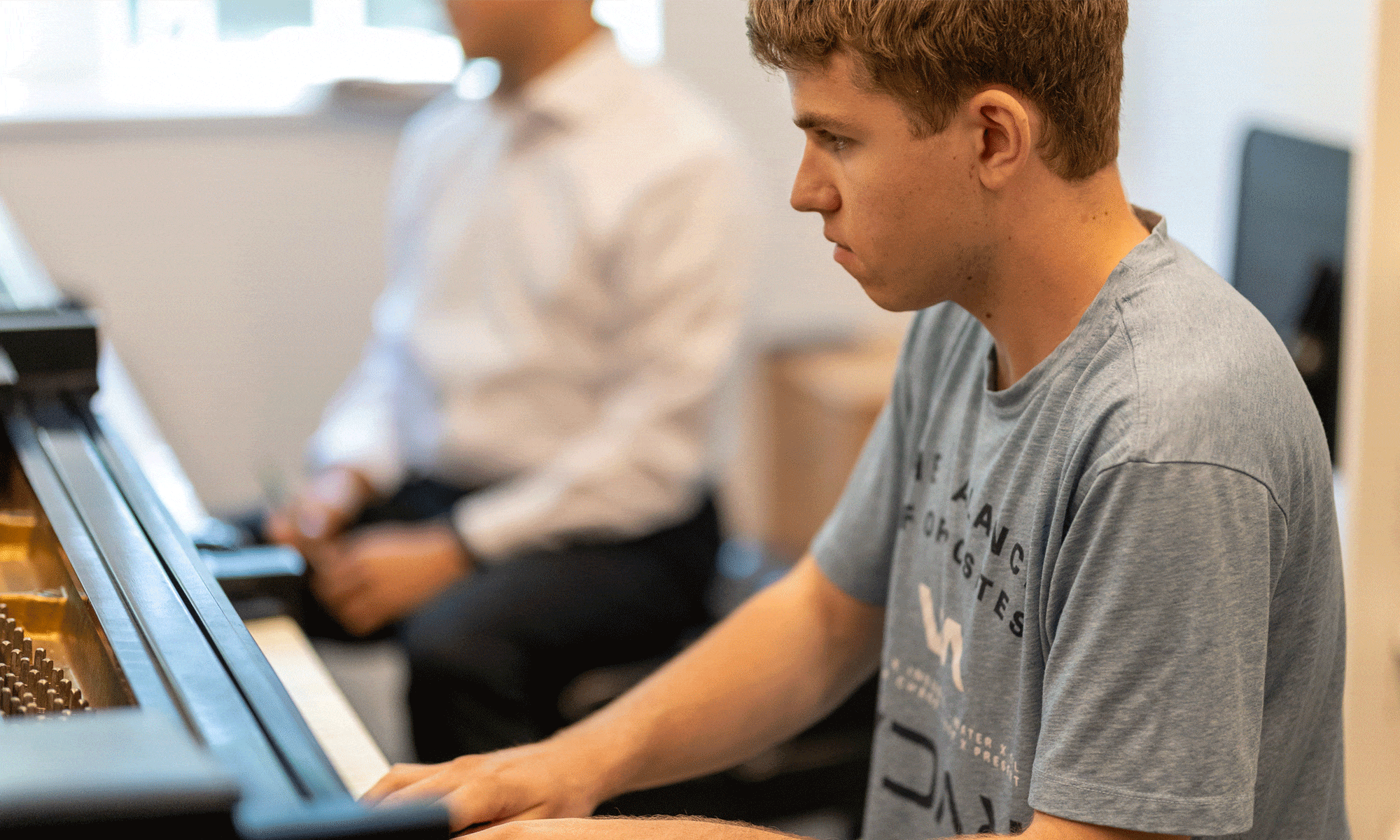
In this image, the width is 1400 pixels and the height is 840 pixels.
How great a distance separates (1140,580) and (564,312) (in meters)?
1.50

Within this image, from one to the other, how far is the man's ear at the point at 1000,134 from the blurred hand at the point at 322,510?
5.02 feet

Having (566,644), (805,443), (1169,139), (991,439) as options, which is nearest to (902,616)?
(991,439)

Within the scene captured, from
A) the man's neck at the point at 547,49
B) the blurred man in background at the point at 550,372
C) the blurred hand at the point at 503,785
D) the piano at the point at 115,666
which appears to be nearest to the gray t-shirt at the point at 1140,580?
the blurred hand at the point at 503,785

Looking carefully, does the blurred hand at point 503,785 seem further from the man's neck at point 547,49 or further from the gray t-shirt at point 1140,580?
the man's neck at point 547,49

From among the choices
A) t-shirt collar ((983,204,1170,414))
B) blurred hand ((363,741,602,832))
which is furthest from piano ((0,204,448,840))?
t-shirt collar ((983,204,1170,414))

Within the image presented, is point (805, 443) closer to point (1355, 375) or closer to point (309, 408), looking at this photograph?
point (309, 408)

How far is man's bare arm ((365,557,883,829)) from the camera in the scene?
949mm

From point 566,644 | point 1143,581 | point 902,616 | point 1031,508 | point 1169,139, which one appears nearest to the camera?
point 1143,581

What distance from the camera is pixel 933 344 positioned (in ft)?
3.63

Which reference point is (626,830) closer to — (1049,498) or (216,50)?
(1049,498)

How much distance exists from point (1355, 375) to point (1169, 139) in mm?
1419

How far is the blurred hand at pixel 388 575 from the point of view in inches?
81.0

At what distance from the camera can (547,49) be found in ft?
7.14

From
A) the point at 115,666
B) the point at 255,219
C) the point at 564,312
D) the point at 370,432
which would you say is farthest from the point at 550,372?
the point at 115,666
